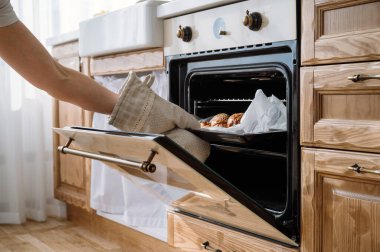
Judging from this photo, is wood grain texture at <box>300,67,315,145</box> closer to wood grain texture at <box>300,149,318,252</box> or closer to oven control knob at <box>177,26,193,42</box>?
wood grain texture at <box>300,149,318,252</box>

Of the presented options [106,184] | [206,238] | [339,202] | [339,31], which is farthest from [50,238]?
[339,31]

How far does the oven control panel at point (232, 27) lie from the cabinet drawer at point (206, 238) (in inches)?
21.7

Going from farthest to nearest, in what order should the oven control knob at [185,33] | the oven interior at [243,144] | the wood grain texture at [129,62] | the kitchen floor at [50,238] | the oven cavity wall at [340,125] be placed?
1. the kitchen floor at [50,238]
2. the wood grain texture at [129,62]
3. the oven control knob at [185,33]
4. the oven interior at [243,144]
5. the oven cavity wall at [340,125]

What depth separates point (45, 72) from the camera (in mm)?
1165

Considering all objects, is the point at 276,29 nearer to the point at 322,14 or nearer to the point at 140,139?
the point at 322,14

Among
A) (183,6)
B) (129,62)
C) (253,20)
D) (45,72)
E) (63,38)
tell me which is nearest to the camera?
(45,72)

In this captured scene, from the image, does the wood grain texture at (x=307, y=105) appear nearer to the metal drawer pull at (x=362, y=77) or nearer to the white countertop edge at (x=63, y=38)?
the metal drawer pull at (x=362, y=77)

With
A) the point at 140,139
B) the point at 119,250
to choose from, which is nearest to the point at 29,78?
the point at 140,139

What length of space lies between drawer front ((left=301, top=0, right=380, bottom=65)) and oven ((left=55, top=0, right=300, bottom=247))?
0.16ft

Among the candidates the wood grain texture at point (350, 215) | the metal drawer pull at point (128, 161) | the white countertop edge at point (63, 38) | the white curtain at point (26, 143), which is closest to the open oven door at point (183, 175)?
the metal drawer pull at point (128, 161)

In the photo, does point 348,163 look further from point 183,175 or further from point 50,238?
point 50,238

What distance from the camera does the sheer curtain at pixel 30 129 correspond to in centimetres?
296

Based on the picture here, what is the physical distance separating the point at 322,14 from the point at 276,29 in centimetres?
15

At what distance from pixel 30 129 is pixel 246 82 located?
1.88 m
